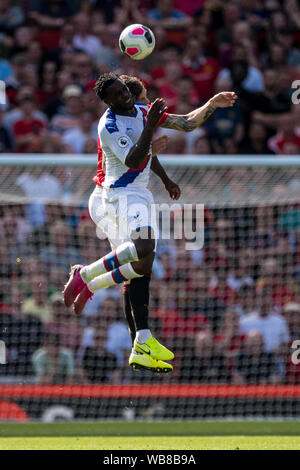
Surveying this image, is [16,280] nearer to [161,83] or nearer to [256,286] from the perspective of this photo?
[256,286]

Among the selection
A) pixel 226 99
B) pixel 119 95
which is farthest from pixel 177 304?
pixel 119 95

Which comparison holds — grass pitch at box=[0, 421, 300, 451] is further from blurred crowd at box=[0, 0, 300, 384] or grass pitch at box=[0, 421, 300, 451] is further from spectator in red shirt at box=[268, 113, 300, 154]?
spectator in red shirt at box=[268, 113, 300, 154]

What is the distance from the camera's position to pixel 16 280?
40.2 feet

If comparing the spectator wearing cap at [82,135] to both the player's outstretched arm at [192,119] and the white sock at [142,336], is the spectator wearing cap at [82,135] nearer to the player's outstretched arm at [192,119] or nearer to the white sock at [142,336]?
the player's outstretched arm at [192,119]

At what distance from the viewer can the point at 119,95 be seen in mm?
7883

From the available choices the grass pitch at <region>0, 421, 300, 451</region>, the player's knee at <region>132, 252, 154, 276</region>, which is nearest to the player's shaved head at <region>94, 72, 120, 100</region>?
the player's knee at <region>132, 252, 154, 276</region>

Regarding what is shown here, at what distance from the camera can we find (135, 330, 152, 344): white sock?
8117 millimetres

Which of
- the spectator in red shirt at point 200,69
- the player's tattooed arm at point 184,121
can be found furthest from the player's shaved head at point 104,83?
the spectator in red shirt at point 200,69

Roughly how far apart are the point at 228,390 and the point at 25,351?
267 cm

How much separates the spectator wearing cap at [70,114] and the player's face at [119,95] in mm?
5953

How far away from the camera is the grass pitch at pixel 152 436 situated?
393 inches

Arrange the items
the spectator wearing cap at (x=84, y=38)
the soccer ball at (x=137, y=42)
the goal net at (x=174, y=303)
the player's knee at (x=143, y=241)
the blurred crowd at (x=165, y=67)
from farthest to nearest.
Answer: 1. the spectator wearing cap at (x=84, y=38)
2. the blurred crowd at (x=165, y=67)
3. the goal net at (x=174, y=303)
4. the soccer ball at (x=137, y=42)
5. the player's knee at (x=143, y=241)

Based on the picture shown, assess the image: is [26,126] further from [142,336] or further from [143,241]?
[142,336]

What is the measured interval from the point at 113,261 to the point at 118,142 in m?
1.01
